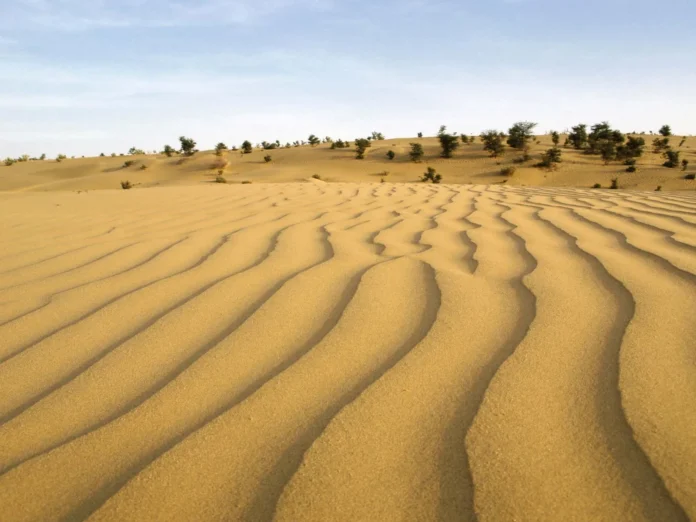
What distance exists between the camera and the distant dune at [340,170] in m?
14.5

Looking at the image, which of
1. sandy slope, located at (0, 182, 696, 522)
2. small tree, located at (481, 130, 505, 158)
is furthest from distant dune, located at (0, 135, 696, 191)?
sandy slope, located at (0, 182, 696, 522)

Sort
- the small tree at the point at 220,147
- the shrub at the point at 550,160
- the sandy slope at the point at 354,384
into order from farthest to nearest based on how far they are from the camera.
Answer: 1. the small tree at the point at 220,147
2. the shrub at the point at 550,160
3. the sandy slope at the point at 354,384

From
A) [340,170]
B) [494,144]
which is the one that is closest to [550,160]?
[494,144]

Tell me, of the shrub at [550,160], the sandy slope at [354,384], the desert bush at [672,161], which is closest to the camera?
the sandy slope at [354,384]

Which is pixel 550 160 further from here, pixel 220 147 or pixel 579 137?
pixel 220 147

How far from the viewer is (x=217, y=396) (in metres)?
1.14

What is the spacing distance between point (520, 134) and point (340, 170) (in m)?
6.85

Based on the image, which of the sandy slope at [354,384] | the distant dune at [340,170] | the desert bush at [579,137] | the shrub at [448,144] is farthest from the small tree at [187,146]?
the sandy slope at [354,384]

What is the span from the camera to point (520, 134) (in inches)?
734

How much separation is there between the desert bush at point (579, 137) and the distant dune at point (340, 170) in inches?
12.9

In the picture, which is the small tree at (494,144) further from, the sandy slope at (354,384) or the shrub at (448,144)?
the sandy slope at (354,384)

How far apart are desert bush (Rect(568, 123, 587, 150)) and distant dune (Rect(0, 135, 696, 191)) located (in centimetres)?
33

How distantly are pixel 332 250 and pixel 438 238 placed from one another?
2.05 feet

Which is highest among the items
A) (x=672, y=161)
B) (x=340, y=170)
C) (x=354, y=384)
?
(x=354, y=384)
